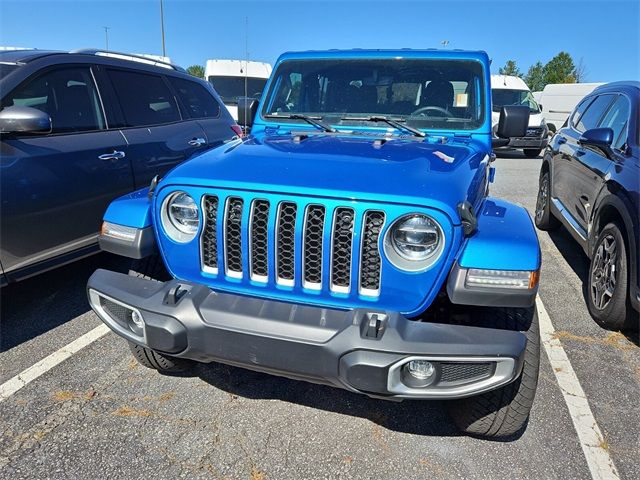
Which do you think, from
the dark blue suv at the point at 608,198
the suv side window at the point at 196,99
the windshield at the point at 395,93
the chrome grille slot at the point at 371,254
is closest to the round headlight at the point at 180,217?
the chrome grille slot at the point at 371,254

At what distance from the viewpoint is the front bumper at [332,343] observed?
6.33ft

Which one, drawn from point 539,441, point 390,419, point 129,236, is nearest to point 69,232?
point 129,236

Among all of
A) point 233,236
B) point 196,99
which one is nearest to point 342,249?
point 233,236

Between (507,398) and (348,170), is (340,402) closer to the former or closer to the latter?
(507,398)

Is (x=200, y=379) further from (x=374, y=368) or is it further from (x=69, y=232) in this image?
(x=69, y=232)

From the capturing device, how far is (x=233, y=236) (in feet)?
7.32

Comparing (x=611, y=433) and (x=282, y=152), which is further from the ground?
(x=282, y=152)

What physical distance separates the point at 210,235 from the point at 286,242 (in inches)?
15.5

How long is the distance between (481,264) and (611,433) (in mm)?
1411

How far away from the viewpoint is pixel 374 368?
1.94m

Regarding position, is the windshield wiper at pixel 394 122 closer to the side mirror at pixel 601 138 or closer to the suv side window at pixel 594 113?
the side mirror at pixel 601 138

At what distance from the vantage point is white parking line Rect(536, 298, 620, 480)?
234 cm

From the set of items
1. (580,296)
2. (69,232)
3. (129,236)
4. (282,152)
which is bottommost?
(580,296)

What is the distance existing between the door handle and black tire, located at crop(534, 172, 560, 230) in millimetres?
4944
